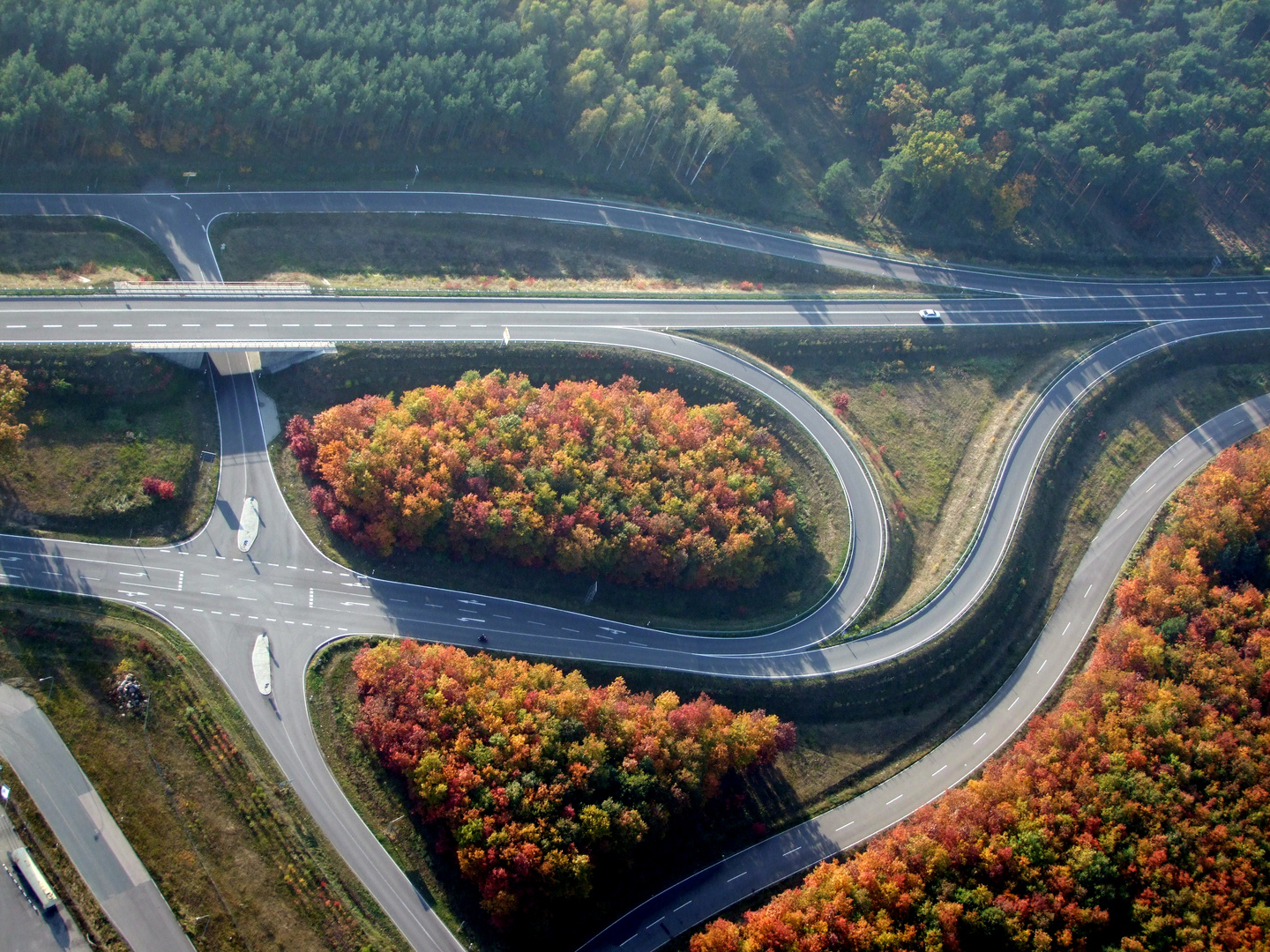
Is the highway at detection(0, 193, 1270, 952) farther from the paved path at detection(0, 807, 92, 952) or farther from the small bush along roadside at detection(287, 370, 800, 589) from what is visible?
the paved path at detection(0, 807, 92, 952)

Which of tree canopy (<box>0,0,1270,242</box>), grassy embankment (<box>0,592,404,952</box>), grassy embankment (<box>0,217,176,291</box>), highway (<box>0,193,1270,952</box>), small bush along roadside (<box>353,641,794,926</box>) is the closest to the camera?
grassy embankment (<box>0,592,404,952</box>)

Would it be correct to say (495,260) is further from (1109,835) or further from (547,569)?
(1109,835)

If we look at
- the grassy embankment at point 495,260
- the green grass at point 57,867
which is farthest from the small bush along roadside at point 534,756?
the grassy embankment at point 495,260

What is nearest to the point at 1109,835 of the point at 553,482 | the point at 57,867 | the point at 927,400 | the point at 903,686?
the point at 903,686

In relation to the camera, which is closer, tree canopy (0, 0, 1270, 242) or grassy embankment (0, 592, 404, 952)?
grassy embankment (0, 592, 404, 952)

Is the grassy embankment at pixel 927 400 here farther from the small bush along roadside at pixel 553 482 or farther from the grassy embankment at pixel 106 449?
the grassy embankment at pixel 106 449

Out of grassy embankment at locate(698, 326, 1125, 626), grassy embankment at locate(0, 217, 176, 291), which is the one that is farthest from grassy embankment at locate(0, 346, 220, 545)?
grassy embankment at locate(698, 326, 1125, 626)

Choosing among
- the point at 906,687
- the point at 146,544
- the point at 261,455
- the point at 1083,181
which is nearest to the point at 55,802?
the point at 146,544
